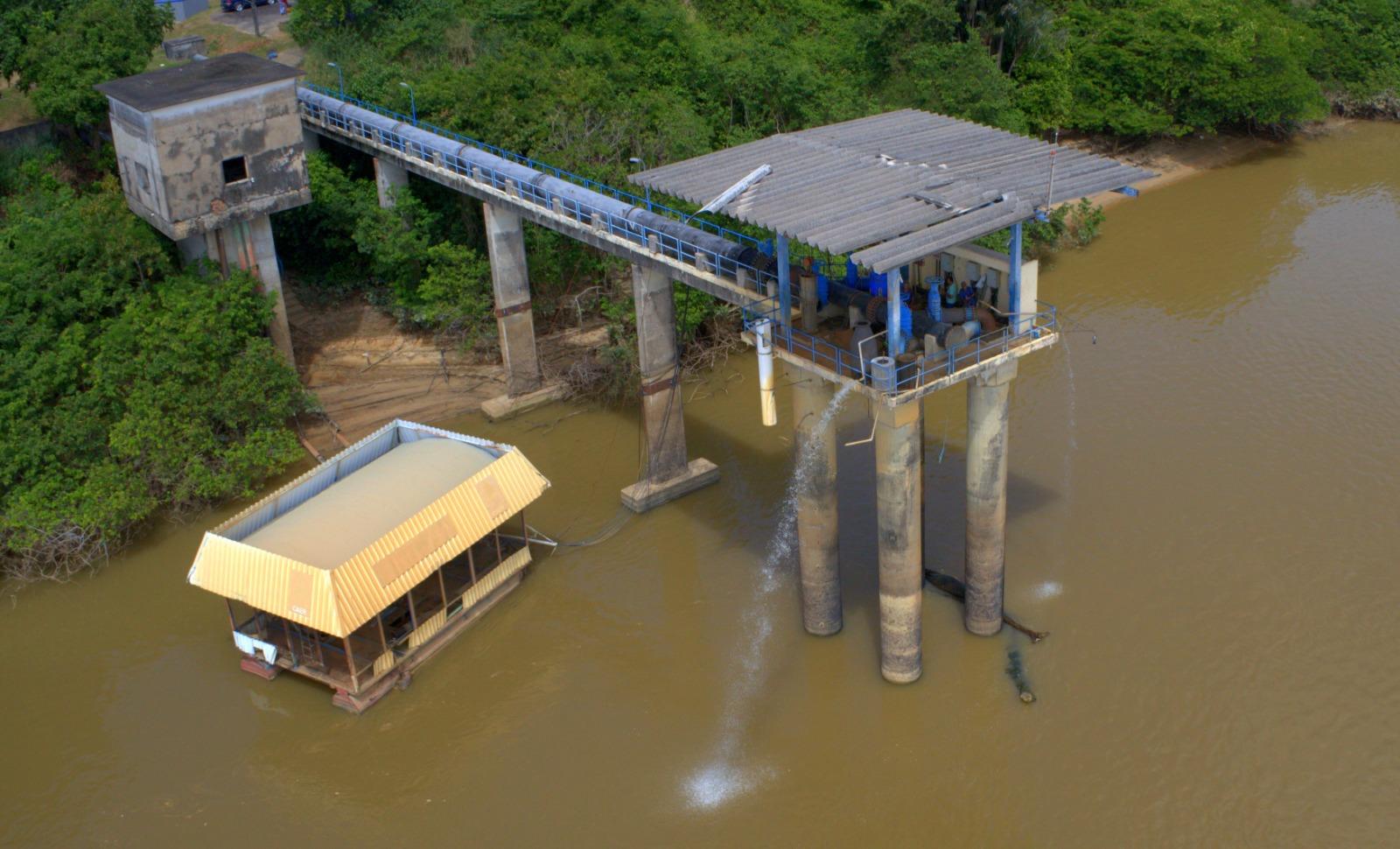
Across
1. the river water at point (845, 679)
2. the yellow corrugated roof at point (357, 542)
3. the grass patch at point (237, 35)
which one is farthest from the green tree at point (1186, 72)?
the yellow corrugated roof at point (357, 542)

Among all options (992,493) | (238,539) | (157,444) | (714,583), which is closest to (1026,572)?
(992,493)

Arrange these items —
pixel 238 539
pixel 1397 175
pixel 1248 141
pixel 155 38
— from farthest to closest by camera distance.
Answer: pixel 1248 141 → pixel 1397 175 → pixel 155 38 → pixel 238 539

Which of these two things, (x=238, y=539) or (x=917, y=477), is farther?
(x=238, y=539)

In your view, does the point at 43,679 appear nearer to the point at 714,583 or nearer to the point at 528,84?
the point at 714,583

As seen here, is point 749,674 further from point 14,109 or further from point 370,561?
point 14,109

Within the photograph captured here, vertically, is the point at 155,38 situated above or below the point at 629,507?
above

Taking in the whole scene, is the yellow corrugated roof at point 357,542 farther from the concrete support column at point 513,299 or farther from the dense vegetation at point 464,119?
the concrete support column at point 513,299

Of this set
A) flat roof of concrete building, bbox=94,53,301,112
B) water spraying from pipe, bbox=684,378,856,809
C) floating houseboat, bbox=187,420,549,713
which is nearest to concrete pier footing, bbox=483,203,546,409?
flat roof of concrete building, bbox=94,53,301,112

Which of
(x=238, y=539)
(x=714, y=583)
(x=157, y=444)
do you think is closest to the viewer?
(x=238, y=539)
